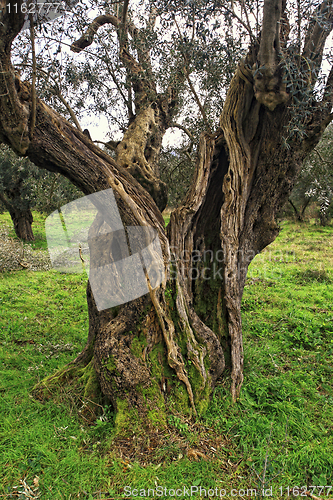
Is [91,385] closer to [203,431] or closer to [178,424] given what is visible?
[178,424]

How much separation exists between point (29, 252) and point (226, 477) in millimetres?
11173

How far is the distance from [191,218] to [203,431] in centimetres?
269

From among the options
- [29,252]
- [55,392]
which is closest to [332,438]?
[55,392]

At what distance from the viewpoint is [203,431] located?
3.56 meters

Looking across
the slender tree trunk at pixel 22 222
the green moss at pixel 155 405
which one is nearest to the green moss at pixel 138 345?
the green moss at pixel 155 405

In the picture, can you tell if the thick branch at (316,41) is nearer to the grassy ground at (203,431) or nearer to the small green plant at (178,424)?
the grassy ground at (203,431)

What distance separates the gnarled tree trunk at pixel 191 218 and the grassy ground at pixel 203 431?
1.06ft

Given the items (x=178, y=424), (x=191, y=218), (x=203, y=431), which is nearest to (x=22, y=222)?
(x=191, y=218)

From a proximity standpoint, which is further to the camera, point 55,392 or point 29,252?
point 29,252

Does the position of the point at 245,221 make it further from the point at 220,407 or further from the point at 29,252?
the point at 29,252

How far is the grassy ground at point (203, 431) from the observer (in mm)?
3004

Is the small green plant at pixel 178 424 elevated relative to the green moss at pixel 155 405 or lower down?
lower down

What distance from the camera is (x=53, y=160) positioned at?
3.65 meters

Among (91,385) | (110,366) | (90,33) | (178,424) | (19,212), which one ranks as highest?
(90,33)
